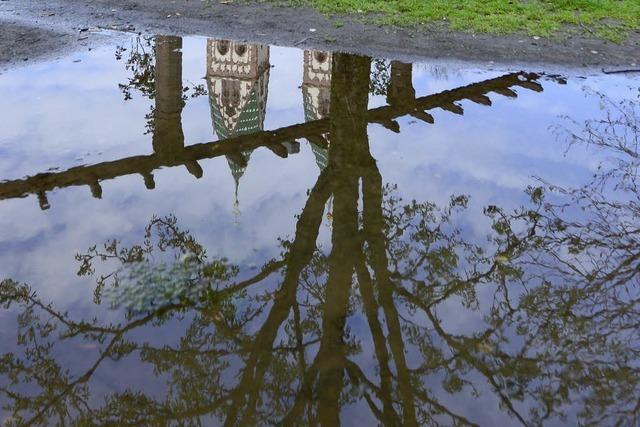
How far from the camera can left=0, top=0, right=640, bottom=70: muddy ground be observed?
927cm

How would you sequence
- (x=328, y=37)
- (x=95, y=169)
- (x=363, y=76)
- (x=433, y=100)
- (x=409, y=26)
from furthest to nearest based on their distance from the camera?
(x=409, y=26) < (x=328, y=37) < (x=363, y=76) < (x=433, y=100) < (x=95, y=169)

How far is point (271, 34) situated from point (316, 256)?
19.2 feet

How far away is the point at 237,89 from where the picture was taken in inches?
369

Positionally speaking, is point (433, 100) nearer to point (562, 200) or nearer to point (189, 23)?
point (562, 200)

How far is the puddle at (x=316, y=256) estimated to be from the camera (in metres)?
3.70

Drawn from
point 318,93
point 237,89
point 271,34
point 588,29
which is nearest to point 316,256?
point 318,93

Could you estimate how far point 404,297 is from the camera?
458 centimetres

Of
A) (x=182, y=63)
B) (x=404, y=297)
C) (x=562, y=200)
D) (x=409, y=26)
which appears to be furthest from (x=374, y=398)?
(x=409, y=26)

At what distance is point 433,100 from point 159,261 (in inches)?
167

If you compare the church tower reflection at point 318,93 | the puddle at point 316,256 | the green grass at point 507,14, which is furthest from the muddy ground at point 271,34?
the puddle at point 316,256

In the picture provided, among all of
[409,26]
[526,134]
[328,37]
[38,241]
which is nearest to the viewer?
[38,241]

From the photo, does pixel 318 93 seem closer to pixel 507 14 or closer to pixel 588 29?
pixel 507 14

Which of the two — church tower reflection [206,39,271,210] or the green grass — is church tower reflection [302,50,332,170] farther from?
the green grass

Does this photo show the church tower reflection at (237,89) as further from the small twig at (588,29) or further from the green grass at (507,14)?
the small twig at (588,29)
